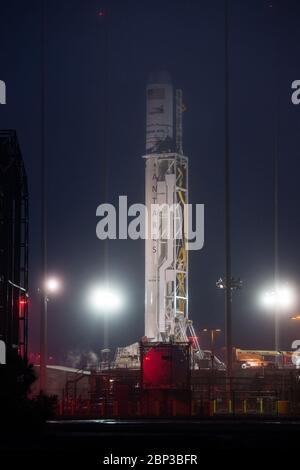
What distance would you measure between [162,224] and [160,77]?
1247 centimetres

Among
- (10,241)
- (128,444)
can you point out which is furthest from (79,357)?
(128,444)

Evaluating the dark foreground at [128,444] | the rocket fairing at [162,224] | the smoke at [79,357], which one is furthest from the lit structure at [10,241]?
the smoke at [79,357]

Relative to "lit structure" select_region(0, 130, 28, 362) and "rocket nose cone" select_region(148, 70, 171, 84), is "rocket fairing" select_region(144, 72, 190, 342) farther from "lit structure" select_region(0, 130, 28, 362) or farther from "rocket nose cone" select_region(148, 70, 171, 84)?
"lit structure" select_region(0, 130, 28, 362)

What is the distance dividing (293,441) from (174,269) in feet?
162

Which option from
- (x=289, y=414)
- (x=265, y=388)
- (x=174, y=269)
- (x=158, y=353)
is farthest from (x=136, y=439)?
(x=174, y=269)

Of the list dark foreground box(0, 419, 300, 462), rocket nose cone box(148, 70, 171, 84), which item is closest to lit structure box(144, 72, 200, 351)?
rocket nose cone box(148, 70, 171, 84)

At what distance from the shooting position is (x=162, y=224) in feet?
242

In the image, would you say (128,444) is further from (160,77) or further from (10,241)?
(160,77)

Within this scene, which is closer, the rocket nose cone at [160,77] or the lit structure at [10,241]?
the lit structure at [10,241]

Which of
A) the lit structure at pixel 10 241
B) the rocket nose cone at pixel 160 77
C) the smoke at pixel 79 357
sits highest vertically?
the rocket nose cone at pixel 160 77

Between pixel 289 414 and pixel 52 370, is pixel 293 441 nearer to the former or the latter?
pixel 289 414

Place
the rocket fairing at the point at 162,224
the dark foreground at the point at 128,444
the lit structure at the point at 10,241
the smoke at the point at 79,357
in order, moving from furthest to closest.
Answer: the smoke at the point at 79,357, the rocket fairing at the point at 162,224, the lit structure at the point at 10,241, the dark foreground at the point at 128,444

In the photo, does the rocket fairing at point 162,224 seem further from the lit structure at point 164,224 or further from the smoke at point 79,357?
the smoke at point 79,357

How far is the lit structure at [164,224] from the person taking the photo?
2862 inches
